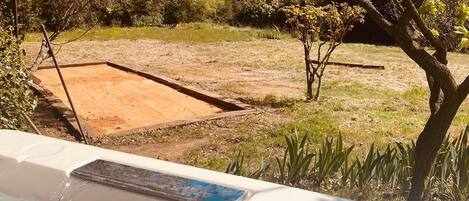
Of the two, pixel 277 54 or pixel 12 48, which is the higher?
pixel 12 48

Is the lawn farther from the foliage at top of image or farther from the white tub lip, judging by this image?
the white tub lip

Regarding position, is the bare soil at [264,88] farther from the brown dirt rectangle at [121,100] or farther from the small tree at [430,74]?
the small tree at [430,74]

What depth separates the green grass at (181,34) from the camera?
1616 centimetres

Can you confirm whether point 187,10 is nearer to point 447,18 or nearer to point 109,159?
point 447,18

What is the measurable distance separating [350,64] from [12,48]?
8244mm

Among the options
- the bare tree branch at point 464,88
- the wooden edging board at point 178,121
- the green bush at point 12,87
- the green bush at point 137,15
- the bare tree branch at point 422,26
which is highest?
the bare tree branch at point 422,26

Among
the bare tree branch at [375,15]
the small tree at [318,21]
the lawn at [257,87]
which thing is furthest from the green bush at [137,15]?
the bare tree branch at [375,15]

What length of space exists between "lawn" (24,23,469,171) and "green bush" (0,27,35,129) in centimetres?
115

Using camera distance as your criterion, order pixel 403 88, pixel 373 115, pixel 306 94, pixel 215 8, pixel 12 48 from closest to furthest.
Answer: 1. pixel 12 48
2. pixel 373 115
3. pixel 306 94
4. pixel 403 88
5. pixel 215 8

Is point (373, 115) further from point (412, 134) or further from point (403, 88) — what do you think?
point (403, 88)

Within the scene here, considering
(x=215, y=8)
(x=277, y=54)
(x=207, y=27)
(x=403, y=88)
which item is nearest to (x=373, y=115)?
(x=403, y=88)

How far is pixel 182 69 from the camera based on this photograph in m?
11.5

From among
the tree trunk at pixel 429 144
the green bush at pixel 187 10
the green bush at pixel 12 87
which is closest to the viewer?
the tree trunk at pixel 429 144

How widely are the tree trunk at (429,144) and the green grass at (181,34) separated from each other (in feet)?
41.7
